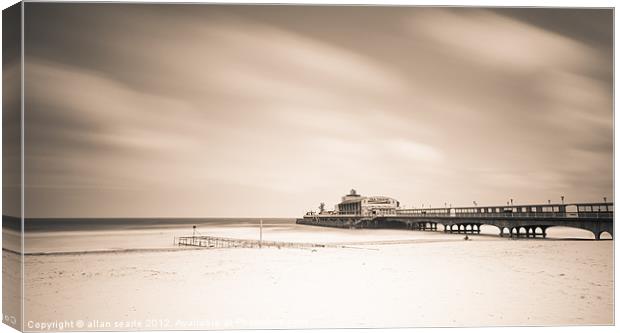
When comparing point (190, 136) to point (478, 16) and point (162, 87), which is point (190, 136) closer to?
point (162, 87)

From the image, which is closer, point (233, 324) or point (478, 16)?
point (233, 324)

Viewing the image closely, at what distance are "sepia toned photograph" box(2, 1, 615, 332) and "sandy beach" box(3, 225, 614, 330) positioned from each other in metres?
0.03

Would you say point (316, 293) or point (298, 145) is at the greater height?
point (298, 145)

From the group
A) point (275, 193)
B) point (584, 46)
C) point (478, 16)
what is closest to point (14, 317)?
point (275, 193)

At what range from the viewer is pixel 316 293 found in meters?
8.70

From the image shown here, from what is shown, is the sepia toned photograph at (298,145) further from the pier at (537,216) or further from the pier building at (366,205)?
the pier building at (366,205)

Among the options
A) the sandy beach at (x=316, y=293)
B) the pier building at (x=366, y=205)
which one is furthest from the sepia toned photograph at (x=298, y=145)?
the pier building at (x=366, y=205)

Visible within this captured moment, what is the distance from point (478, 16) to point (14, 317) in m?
8.52

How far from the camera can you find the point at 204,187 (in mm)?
10898

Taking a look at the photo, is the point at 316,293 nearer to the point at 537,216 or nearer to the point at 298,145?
the point at 298,145

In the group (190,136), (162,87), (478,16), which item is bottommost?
(190,136)

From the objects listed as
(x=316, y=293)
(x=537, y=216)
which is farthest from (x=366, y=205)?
(x=316, y=293)

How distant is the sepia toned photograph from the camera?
8383 millimetres

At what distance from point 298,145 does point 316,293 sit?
2.83 meters
